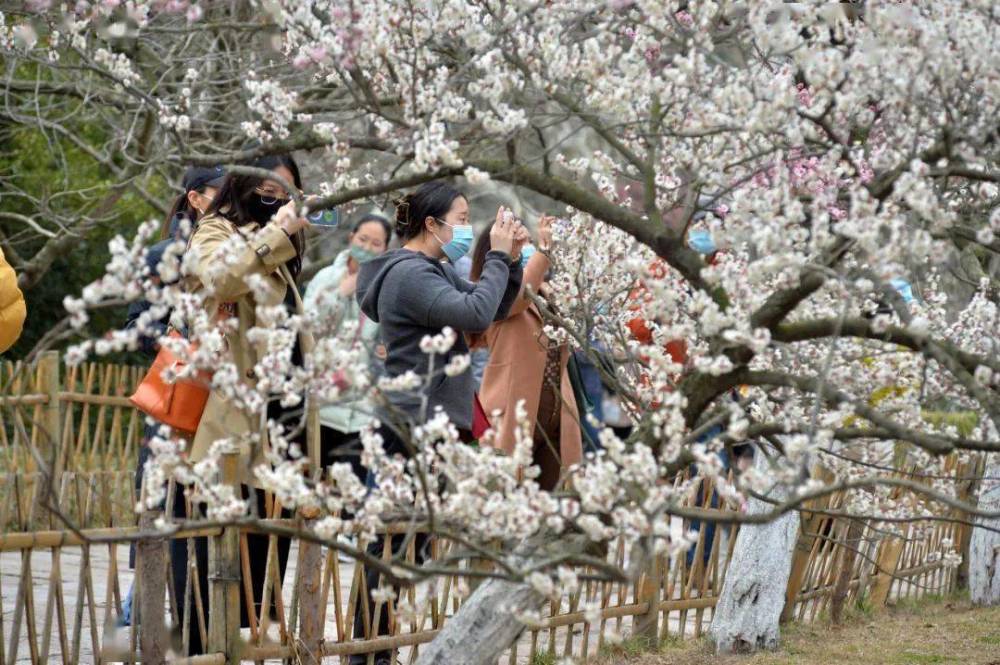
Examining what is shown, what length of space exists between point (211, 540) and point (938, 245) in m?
2.35

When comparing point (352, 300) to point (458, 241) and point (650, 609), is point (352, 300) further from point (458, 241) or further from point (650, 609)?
point (650, 609)

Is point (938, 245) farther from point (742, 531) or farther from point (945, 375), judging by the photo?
point (742, 531)

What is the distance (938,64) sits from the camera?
3.34 meters

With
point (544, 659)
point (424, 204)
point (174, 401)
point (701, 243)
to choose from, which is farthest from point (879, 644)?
point (174, 401)

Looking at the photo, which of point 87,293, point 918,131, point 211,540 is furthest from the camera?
point 211,540

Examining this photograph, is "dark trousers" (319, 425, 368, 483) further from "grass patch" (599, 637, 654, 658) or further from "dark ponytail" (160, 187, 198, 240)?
"dark ponytail" (160, 187, 198, 240)

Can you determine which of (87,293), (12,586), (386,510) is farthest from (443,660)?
(12,586)

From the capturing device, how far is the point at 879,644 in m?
6.34

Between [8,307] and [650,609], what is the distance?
2.86m

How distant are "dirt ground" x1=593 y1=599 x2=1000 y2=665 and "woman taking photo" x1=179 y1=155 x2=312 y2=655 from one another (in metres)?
1.74

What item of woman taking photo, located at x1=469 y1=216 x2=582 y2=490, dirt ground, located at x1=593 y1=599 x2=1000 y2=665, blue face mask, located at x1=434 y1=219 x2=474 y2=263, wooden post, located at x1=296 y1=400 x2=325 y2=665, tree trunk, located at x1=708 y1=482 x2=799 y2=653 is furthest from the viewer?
woman taking photo, located at x1=469 y1=216 x2=582 y2=490

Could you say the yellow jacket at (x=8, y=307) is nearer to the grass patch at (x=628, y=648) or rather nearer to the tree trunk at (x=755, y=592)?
the grass patch at (x=628, y=648)

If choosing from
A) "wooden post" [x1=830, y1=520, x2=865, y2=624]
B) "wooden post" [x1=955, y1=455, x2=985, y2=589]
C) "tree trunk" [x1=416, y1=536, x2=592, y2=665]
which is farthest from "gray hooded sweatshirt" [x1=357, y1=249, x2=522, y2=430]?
"wooden post" [x1=955, y1=455, x2=985, y2=589]

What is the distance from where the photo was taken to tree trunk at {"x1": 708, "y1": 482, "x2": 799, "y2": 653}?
19.1 ft
